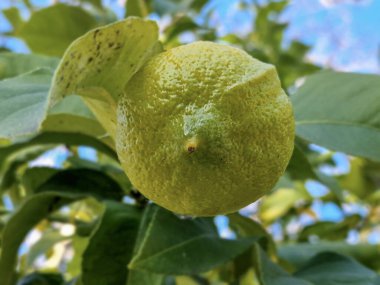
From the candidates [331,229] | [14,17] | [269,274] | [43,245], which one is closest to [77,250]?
[43,245]

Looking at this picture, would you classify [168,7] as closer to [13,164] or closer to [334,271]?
[13,164]

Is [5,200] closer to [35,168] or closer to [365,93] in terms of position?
[35,168]

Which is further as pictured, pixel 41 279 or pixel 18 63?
pixel 41 279

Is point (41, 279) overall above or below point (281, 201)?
above

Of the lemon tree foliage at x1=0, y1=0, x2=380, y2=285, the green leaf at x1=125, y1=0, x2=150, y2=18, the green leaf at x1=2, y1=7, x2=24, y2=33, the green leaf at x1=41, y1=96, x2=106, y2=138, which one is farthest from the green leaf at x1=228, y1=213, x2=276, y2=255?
the green leaf at x1=2, y1=7, x2=24, y2=33

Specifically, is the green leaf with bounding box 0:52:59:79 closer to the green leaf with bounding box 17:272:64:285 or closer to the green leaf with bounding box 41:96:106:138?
the green leaf with bounding box 41:96:106:138

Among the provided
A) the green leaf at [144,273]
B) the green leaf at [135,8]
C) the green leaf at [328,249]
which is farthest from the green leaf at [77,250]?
the green leaf at [135,8]

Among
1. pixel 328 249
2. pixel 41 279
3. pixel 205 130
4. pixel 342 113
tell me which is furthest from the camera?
pixel 328 249
